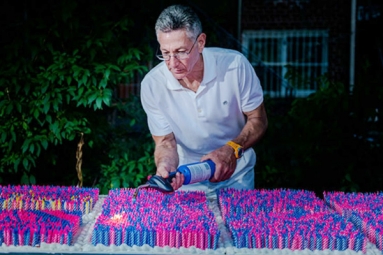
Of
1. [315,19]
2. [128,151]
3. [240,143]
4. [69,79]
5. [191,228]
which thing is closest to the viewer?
[191,228]

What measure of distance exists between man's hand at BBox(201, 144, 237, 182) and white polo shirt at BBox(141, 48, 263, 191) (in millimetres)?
309

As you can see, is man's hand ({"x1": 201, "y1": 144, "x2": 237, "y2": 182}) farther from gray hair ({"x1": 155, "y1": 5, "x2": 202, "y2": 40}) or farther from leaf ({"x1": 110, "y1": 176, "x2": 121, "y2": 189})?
leaf ({"x1": 110, "y1": 176, "x2": 121, "y2": 189})

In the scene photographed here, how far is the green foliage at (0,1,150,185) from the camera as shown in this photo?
172 inches

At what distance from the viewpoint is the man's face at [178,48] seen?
2691 millimetres

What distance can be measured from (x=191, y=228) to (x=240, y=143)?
1054 mm

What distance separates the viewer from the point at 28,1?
15.0ft

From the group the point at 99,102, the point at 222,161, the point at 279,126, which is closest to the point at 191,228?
the point at 222,161

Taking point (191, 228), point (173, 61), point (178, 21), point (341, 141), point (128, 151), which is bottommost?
point (128, 151)

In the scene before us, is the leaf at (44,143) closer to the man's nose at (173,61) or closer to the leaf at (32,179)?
the leaf at (32,179)

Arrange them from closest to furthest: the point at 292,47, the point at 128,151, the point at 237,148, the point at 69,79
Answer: the point at 237,148 → the point at 69,79 → the point at 128,151 → the point at 292,47

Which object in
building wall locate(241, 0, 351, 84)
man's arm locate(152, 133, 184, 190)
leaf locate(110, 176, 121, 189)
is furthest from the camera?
building wall locate(241, 0, 351, 84)

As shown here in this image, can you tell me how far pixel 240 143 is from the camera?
301cm

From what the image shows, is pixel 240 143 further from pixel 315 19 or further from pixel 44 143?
pixel 315 19

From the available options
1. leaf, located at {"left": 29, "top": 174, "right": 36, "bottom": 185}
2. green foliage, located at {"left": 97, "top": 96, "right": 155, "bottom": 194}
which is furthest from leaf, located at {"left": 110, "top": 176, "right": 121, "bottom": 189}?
leaf, located at {"left": 29, "top": 174, "right": 36, "bottom": 185}
